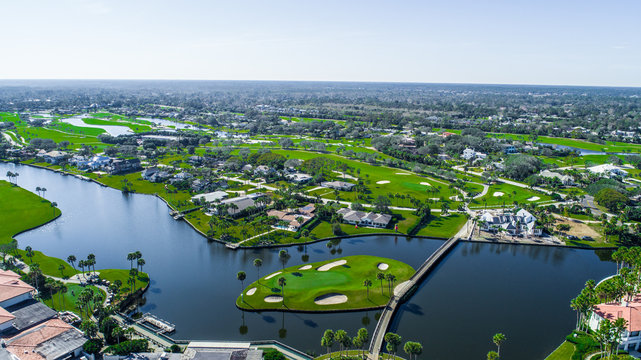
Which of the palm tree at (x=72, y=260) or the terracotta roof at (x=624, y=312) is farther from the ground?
the terracotta roof at (x=624, y=312)

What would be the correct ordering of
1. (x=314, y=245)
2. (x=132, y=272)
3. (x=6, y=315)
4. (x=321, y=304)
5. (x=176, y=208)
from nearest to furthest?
(x=6, y=315) < (x=321, y=304) < (x=132, y=272) < (x=314, y=245) < (x=176, y=208)

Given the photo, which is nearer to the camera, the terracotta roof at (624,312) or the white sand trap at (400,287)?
the terracotta roof at (624,312)

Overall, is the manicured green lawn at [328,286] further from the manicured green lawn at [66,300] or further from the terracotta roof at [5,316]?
the terracotta roof at [5,316]

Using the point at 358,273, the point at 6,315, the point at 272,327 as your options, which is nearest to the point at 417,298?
the point at 358,273

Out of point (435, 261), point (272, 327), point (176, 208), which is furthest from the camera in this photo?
point (176, 208)

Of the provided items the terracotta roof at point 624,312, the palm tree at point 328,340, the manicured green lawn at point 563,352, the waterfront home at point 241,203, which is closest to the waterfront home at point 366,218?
the waterfront home at point 241,203

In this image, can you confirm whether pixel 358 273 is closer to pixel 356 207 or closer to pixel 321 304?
pixel 321 304

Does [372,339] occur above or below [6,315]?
below
